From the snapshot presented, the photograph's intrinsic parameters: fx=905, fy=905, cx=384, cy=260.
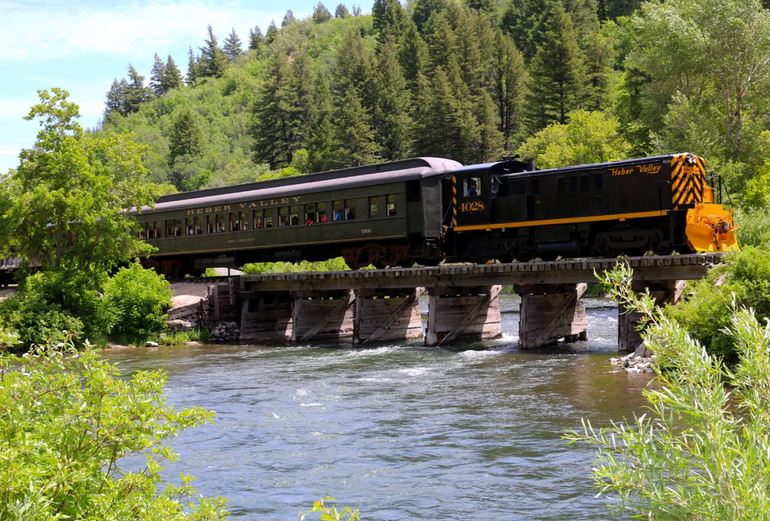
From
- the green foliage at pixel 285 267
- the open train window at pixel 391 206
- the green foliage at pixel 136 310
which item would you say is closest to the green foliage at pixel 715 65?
the open train window at pixel 391 206

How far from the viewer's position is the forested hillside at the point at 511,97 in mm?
45031

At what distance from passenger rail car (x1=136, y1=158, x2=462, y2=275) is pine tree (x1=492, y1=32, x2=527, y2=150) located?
2158 inches

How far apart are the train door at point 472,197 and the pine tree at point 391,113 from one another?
56.0 m

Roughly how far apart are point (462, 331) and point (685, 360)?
27.1 m

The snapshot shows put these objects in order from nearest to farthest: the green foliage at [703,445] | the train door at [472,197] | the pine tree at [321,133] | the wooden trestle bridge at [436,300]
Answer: the green foliage at [703,445]
the wooden trestle bridge at [436,300]
the train door at [472,197]
the pine tree at [321,133]

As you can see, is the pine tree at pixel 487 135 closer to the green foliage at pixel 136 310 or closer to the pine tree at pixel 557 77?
the pine tree at pixel 557 77

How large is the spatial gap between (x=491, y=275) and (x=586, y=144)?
3435 cm

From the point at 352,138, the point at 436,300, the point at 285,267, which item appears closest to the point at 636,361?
the point at 436,300

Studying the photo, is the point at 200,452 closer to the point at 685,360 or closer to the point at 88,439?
the point at 88,439

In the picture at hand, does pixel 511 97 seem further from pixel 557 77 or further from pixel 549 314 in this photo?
pixel 549 314

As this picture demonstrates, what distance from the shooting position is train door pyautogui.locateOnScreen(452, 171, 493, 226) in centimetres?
3028

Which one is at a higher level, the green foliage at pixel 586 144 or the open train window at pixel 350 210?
the green foliage at pixel 586 144

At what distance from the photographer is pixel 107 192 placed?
37719 mm

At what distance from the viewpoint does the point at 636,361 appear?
Result: 76.2 ft
